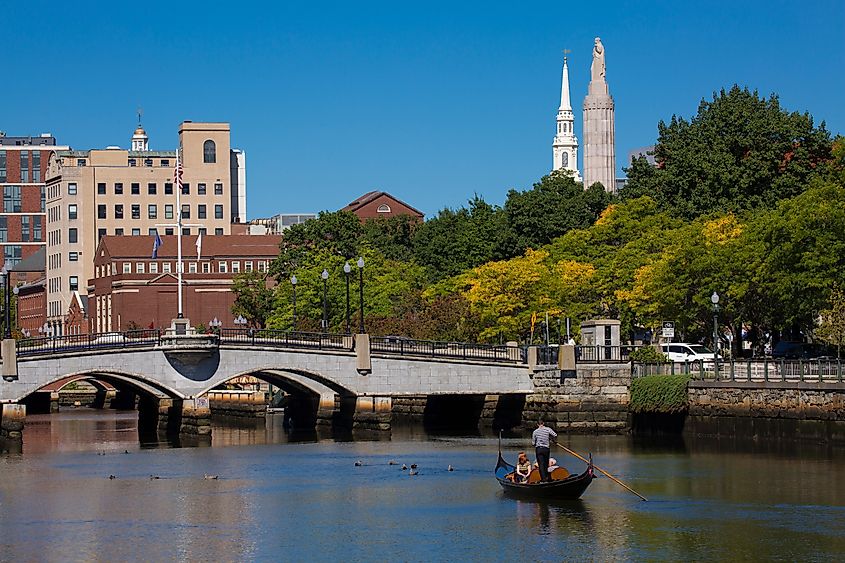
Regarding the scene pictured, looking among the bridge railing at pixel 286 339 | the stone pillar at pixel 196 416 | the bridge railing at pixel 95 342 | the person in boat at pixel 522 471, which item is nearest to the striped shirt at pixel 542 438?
the person in boat at pixel 522 471

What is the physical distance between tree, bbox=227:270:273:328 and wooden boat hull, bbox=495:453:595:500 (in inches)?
3547

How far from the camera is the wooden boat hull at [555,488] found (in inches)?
1954

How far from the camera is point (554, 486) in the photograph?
164ft

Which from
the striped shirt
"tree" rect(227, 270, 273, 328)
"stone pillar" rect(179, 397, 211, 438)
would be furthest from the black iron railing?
"tree" rect(227, 270, 273, 328)

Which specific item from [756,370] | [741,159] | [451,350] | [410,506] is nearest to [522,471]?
[410,506]

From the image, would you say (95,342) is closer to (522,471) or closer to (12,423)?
(12,423)

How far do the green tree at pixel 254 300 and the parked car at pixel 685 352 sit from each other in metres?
58.0

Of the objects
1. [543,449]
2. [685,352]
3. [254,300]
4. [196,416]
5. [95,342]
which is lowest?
[543,449]

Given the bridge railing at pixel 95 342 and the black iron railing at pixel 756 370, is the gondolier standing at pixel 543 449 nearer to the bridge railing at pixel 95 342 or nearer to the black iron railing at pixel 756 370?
the black iron railing at pixel 756 370

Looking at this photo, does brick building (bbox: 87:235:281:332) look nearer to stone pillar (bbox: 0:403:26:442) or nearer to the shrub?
stone pillar (bbox: 0:403:26:442)

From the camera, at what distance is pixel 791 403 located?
223 ft

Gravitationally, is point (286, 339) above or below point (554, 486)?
above

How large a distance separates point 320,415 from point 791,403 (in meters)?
27.7

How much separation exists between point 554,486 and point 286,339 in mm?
31616
